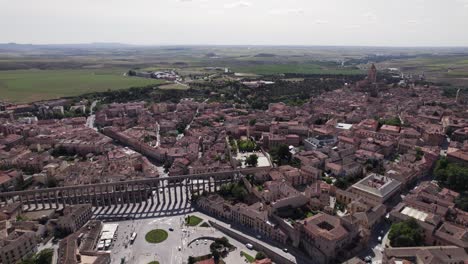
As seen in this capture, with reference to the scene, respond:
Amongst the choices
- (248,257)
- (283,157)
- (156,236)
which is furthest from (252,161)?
(156,236)

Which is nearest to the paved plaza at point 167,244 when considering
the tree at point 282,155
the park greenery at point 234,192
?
the park greenery at point 234,192

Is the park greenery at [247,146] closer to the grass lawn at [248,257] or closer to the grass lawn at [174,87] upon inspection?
the grass lawn at [248,257]

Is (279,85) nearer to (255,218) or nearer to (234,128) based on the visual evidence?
(234,128)

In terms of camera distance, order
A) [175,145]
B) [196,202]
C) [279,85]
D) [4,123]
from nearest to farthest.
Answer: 1. [196,202]
2. [175,145]
3. [4,123]
4. [279,85]

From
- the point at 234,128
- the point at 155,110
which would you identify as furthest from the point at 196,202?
the point at 155,110

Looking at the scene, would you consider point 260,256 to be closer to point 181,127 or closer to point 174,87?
point 181,127
